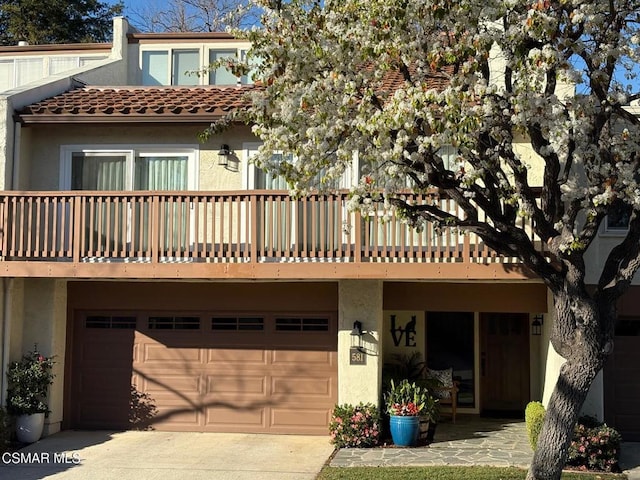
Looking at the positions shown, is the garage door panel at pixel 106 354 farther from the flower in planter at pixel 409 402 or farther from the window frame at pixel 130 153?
the flower in planter at pixel 409 402

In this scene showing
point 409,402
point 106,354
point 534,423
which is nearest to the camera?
point 534,423

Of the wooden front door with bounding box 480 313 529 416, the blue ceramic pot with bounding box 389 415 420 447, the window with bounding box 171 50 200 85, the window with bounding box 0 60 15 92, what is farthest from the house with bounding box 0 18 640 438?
the window with bounding box 0 60 15 92

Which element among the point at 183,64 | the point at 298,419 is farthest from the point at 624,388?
the point at 183,64

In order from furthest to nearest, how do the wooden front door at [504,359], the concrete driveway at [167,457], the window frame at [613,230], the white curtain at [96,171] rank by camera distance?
the wooden front door at [504,359], the white curtain at [96,171], the window frame at [613,230], the concrete driveway at [167,457]

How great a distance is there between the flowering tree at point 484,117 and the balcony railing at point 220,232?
8.54 ft

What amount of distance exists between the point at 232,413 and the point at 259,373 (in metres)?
0.84

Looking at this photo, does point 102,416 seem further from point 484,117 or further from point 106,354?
point 484,117

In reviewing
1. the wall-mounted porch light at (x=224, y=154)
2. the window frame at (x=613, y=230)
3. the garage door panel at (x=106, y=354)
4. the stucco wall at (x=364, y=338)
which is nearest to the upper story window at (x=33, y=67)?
the wall-mounted porch light at (x=224, y=154)

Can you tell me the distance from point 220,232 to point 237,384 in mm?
3129

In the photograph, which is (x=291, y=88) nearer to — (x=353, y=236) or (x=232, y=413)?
(x=353, y=236)

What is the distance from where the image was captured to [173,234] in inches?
451

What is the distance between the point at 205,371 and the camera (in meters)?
12.9

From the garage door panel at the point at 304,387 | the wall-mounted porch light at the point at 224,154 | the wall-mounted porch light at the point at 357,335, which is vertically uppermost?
the wall-mounted porch light at the point at 224,154

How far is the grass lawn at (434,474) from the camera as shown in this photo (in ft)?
30.9
